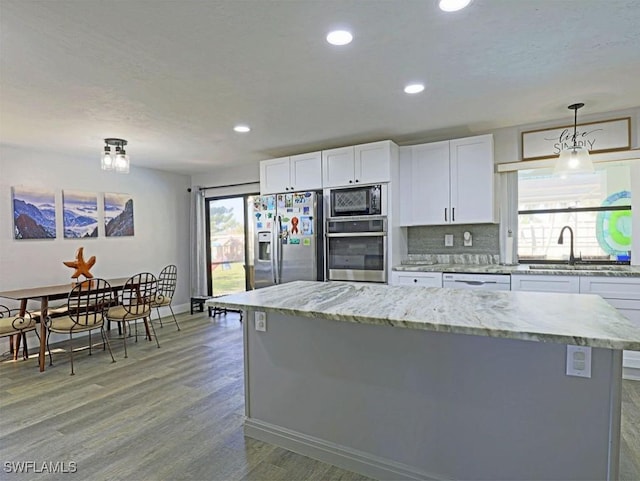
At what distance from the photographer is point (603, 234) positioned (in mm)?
3809

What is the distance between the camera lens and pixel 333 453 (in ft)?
6.84

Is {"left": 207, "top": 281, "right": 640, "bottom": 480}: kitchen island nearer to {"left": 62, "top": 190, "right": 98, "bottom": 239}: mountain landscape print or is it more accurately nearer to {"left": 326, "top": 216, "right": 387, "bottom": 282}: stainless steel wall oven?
{"left": 326, "top": 216, "right": 387, "bottom": 282}: stainless steel wall oven

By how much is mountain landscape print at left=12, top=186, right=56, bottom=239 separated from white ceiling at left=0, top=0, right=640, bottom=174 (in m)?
0.73

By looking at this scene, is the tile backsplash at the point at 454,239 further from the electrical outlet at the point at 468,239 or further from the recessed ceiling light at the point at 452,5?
the recessed ceiling light at the point at 452,5

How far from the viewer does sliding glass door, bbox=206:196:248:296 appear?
246 inches

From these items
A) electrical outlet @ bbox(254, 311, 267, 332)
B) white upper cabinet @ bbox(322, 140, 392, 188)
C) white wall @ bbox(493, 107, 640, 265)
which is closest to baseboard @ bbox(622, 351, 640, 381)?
white wall @ bbox(493, 107, 640, 265)

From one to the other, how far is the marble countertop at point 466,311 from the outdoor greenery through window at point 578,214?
216 cm

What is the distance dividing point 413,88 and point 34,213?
15.4 ft

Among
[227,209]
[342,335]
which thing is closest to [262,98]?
[342,335]

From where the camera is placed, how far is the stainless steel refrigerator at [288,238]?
4.52 metres

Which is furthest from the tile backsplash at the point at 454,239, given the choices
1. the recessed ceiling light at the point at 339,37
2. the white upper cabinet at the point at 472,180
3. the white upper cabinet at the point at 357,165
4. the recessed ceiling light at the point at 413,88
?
the recessed ceiling light at the point at 339,37

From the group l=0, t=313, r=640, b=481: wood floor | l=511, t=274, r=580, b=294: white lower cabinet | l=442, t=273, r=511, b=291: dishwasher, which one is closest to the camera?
l=0, t=313, r=640, b=481: wood floor

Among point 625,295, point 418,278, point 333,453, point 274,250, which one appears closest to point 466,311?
point 333,453

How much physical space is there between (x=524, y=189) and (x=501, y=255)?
0.80 meters
